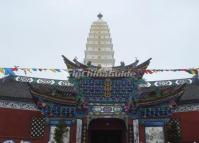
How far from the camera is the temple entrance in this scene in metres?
21.2

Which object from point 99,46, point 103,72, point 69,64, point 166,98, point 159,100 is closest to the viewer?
point 166,98

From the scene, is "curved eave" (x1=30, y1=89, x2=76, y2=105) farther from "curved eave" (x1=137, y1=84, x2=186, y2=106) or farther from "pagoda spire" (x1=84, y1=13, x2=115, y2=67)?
"pagoda spire" (x1=84, y1=13, x2=115, y2=67)

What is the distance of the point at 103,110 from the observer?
66.3 ft

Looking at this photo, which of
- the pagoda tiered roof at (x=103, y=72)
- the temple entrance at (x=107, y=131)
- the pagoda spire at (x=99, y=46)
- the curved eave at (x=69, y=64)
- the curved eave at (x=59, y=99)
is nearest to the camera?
the curved eave at (x=59, y=99)

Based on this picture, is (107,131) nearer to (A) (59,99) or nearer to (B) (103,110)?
(B) (103,110)

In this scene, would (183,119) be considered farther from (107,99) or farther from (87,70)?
(87,70)

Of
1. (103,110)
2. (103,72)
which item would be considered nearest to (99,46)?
(103,72)

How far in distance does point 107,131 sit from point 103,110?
3.20 m

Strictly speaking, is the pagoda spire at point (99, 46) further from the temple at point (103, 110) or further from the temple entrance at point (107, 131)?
the temple entrance at point (107, 131)

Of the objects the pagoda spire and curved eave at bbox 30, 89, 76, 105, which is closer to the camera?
curved eave at bbox 30, 89, 76, 105

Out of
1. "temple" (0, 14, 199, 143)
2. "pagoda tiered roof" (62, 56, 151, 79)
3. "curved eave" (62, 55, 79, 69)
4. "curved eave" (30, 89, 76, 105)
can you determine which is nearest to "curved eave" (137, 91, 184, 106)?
"temple" (0, 14, 199, 143)

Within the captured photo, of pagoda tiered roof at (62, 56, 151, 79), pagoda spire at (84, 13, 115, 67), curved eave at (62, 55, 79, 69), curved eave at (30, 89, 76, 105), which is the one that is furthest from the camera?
pagoda spire at (84, 13, 115, 67)

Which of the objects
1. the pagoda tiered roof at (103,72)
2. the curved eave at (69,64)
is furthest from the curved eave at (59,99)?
the curved eave at (69,64)

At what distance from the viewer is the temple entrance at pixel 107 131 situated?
21.2 m
